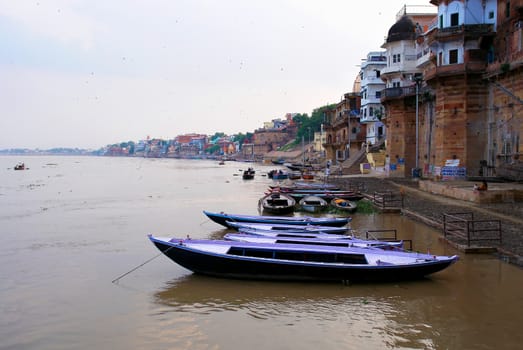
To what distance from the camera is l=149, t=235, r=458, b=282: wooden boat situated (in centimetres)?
1262

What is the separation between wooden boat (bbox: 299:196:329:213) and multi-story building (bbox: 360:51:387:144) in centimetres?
3289

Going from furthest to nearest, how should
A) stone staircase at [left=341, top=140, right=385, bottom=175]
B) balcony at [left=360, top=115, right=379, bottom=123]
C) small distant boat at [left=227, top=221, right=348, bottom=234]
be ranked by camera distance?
balcony at [left=360, top=115, right=379, bottom=123], stone staircase at [left=341, top=140, right=385, bottom=175], small distant boat at [left=227, top=221, right=348, bottom=234]

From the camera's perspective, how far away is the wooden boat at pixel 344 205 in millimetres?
27027

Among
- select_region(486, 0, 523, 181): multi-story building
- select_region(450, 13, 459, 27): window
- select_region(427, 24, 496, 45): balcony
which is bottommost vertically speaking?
select_region(486, 0, 523, 181): multi-story building

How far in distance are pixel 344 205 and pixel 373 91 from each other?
37.1m

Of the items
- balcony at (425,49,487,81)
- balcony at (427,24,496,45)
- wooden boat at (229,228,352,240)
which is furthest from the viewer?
balcony at (427,24,496,45)

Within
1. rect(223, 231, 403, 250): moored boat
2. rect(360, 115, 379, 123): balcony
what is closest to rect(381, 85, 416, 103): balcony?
rect(360, 115, 379, 123): balcony

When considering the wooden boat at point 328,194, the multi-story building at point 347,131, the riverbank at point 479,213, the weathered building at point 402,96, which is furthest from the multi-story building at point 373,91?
the wooden boat at point 328,194

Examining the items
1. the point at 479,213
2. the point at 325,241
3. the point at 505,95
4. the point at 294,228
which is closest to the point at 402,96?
the point at 505,95

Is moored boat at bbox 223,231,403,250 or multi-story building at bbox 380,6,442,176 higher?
multi-story building at bbox 380,6,442,176

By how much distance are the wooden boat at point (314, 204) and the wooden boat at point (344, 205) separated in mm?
602

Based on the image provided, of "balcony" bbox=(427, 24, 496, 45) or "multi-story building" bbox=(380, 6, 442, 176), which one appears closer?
"balcony" bbox=(427, 24, 496, 45)

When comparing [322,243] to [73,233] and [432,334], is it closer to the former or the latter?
[432,334]

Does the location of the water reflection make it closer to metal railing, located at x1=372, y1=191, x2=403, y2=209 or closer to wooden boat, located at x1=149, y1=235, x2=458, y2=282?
wooden boat, located at x1=149, y1=235, x2=458, y2=282
